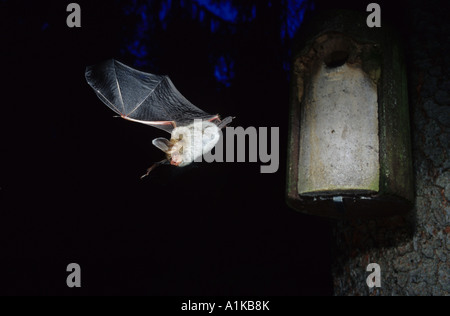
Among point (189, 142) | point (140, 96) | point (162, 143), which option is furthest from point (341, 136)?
point (140, 96)

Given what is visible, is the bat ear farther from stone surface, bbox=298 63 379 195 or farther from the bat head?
→ stone surface, bbox=298 63 379 195

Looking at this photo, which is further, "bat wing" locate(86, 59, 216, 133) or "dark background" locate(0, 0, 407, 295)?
"dark background" locate(0, 0, 407, 295)

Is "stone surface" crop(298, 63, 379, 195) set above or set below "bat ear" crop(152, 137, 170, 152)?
below

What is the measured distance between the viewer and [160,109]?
3998 mm

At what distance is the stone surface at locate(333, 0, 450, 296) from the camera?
1.77 meters

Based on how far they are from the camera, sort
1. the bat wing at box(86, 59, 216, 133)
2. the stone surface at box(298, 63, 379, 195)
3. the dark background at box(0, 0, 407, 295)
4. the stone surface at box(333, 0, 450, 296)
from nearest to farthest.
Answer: the stone surface at box(298, 63, 379, 195)
the stone surface at box(333, 0, 450, 296)
the bat wing at box(86, 59, 216, 133)
the dark background at box(0, 0, 407, 295)

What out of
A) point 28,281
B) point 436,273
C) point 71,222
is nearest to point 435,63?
point 436,273

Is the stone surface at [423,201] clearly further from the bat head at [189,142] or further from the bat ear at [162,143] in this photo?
the bat ear at [162,143]

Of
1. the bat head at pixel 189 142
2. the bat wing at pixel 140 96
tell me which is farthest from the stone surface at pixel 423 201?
the bat wing at pixel 140 96

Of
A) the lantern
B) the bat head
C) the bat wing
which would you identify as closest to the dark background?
the bat head

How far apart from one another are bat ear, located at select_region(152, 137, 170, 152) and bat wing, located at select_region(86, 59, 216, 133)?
1.01 ft

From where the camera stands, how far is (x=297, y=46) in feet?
6.68

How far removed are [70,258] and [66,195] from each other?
1019mm

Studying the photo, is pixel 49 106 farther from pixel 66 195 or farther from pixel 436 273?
pixel 436 273
